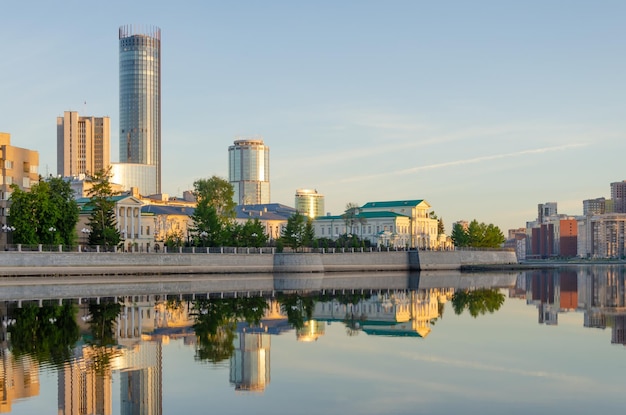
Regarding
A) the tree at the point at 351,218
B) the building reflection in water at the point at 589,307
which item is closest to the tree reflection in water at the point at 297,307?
the building reflection in water at the point at 589,307

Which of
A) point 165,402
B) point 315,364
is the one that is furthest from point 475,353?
point 165,402

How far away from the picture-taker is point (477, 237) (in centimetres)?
18575

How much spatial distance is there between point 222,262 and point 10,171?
2760 cm

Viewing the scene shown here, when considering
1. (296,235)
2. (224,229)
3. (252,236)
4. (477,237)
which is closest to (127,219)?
(224,229)

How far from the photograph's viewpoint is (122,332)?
42.1 metres

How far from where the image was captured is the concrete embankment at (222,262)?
90.2 meters

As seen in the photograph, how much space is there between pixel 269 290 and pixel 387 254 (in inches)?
2343

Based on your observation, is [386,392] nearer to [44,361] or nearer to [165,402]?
[165,402]

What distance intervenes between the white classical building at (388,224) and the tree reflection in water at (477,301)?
98.7m

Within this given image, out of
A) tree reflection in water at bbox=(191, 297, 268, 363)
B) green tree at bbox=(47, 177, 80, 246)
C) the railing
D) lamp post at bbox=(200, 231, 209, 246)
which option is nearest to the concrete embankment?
the railing

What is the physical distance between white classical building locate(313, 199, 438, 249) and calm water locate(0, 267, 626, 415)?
124 meters

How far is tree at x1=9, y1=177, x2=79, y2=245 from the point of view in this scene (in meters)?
96.6

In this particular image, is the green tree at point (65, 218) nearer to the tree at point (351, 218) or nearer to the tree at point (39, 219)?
the tree at point (39, 219)

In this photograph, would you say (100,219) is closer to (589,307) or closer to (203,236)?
(203,236)
